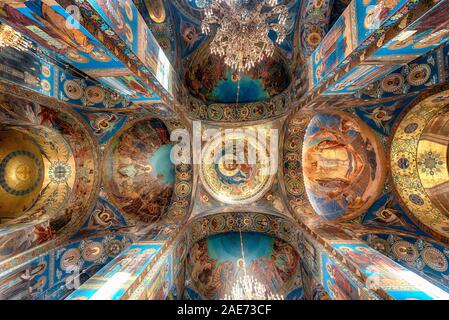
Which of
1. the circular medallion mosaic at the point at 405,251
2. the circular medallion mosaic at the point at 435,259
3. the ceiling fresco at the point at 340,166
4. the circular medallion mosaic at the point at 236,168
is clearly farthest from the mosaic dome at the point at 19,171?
the circular medallion mosaic at the point at 435,259

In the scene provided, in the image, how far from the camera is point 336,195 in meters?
9.91

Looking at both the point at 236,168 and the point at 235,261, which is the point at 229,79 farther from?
the point at 235,261

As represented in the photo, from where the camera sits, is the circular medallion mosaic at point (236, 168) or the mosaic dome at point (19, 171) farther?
the circular medallion mosaic at point (236, 168)

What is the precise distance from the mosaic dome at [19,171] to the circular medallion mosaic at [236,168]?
721 cm

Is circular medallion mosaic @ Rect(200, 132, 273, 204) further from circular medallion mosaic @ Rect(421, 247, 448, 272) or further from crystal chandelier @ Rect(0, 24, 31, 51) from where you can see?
crystal chandelier @ Rect(0, 24, 31, 51)

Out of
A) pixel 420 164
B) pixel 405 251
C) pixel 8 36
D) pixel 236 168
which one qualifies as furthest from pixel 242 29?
pixel 405 251

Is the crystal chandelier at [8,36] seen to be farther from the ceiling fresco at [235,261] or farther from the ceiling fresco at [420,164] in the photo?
the ceiling fresco at [420,164]

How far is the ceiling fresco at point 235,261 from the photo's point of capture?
1053 cm

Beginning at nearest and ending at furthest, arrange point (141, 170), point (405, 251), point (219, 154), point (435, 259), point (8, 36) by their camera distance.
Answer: point (8, 36) → point (435, 259) → point (405, 251) → point (141, 170) → point (219, 154)

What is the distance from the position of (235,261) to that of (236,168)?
472 centimetres

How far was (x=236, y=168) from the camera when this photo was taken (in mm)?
11555

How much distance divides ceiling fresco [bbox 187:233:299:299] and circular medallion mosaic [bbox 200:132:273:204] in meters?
2.18

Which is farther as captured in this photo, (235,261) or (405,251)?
(235,261)

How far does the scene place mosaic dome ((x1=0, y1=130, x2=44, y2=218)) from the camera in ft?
30.1
